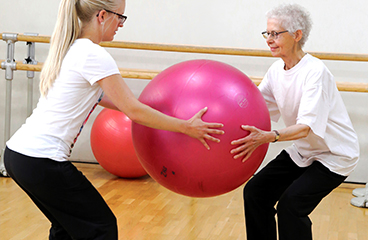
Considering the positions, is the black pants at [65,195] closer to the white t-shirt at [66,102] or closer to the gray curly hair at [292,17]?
the white t-shirt at [66,102]

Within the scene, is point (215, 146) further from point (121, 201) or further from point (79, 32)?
point (121, 201)

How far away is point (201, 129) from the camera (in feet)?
5.64

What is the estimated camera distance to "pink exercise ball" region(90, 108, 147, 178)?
12.2 feet

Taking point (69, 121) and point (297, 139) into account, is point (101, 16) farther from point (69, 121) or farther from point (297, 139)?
point (297, 139)

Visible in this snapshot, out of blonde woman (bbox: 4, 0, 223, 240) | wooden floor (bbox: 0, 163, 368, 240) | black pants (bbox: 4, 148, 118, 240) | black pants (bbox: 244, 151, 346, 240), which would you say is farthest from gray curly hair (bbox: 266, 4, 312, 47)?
wooden floor (bbox: 0, 163, 368, 240)

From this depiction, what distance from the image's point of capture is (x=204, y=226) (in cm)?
288

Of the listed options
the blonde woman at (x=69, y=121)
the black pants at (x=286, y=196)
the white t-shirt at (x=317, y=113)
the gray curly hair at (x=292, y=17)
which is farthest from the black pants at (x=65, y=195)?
the gray curly hair at (x=292, y=17)

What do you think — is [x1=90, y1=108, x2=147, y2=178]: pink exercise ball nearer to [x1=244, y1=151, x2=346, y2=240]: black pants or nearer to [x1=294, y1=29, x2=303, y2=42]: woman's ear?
[x1=244, y1=151, x2=346, y2=240]: black pants

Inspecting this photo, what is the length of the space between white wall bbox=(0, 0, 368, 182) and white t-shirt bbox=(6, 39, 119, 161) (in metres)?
2.79

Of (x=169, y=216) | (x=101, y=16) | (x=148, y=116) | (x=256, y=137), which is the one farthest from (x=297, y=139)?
(x=169, y=216)

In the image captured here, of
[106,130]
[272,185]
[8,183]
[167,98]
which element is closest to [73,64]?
[167,98]

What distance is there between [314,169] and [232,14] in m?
2.59

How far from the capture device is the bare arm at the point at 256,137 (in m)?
1.78

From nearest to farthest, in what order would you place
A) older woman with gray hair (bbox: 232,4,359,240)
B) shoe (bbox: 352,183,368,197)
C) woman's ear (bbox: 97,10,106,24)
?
woman's ear (bbox: 97,10,106,24), older woman with gray hair (bbox: 232,4,359,240), shoe (bbox: 352,183,368,197)
